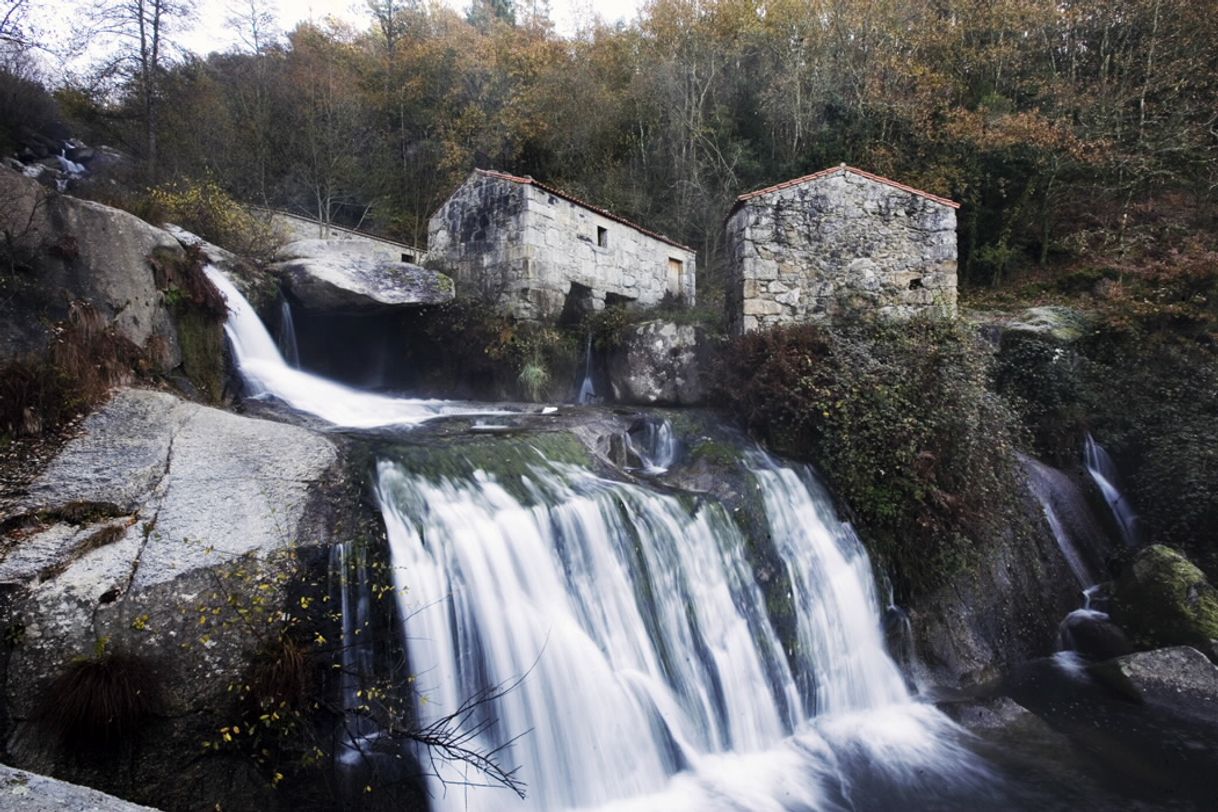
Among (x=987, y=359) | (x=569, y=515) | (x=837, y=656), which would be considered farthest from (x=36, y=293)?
(x=987, y=359)

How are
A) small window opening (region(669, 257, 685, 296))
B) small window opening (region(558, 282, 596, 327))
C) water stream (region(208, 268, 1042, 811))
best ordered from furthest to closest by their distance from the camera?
1. small window opening (region(669, 257, 685, 296))
2. small window opening (region(558, 282, 596, 327))
3. water stream (region(208, 268, 1042, 811))

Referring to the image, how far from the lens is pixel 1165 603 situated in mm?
6520

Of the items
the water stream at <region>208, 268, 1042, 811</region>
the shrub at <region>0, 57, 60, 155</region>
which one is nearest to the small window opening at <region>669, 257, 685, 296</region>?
the water stream at <region>208, 268, 1042, 811</region>

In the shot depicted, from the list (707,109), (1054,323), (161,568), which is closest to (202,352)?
(161,568)

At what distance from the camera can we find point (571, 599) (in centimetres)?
483

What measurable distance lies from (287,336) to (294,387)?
1.84 metres

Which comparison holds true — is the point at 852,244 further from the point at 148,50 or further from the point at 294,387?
the point at 148,50

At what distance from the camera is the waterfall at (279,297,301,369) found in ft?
31.7

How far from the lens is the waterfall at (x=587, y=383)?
35.7ft

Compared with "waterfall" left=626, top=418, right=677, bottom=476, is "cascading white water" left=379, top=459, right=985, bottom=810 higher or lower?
lower

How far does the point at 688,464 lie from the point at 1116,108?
43.1ft

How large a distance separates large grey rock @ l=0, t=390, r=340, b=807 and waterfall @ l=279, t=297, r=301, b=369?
520cm

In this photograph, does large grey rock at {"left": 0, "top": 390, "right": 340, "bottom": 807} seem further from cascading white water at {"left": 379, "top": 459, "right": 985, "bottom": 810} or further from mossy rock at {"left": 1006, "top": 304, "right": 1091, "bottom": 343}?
mossy rock at {"left": 1006, "top": 304, "right": 1091, "bottom": 343}

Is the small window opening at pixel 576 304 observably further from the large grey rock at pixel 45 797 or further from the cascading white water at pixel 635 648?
the large grey rock at pixel 45 797
